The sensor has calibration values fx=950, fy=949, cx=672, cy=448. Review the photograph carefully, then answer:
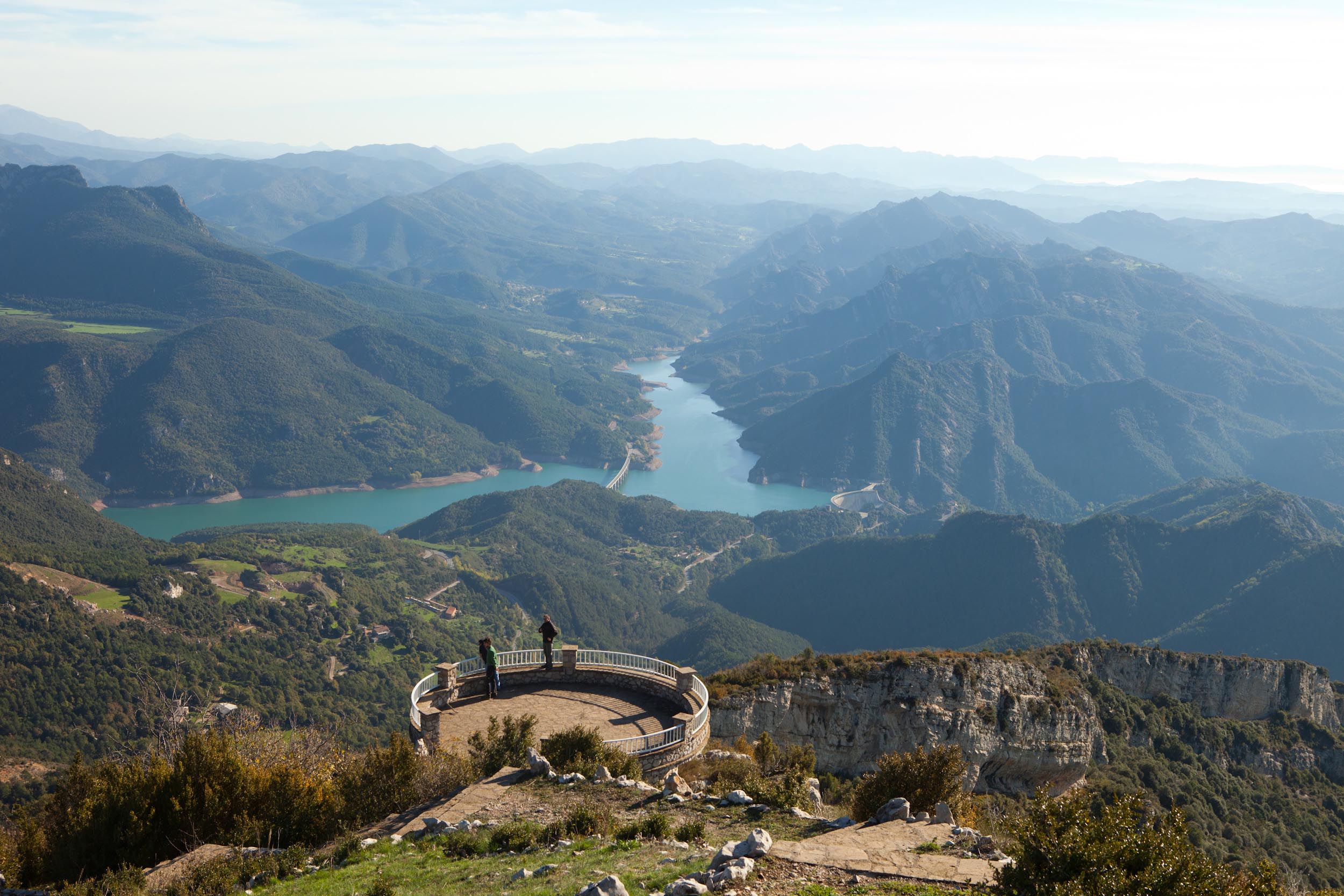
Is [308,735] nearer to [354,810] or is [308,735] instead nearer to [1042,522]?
[354,810]

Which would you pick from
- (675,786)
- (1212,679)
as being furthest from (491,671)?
(1212,679)

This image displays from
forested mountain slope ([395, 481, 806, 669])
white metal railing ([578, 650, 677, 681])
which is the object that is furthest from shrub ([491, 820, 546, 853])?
forested mountain slope ([395, 481, 806, 669])

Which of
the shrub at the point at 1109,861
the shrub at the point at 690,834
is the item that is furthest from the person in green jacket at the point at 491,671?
the shrub at the point at 1109,861

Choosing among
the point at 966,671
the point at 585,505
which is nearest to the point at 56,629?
the point at 966,671

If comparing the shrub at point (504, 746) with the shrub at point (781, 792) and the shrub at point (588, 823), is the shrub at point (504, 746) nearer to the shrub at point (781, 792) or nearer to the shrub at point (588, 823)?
the shrub at point (588, 823)

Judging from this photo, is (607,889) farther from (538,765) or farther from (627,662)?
(627,662)

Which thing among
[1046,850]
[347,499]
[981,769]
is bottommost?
[347,499]
